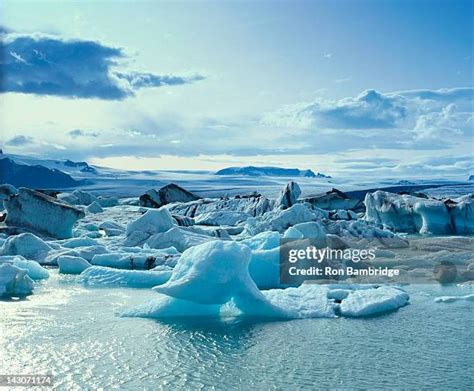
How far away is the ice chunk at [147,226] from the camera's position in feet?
51.4

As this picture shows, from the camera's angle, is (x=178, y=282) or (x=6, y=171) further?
(x=6, y=171)

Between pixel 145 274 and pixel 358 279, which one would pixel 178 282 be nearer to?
pixel 145 274

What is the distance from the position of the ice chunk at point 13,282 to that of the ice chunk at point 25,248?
339cm

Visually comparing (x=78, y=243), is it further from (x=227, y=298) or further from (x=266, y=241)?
(x=227, y=298)

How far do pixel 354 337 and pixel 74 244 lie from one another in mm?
9738

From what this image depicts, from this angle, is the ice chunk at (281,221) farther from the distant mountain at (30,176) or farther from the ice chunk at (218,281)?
the distant mountain at (30,176)

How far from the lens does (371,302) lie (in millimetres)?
8805

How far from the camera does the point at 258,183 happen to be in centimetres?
7581

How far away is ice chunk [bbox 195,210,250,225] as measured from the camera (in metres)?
24.6

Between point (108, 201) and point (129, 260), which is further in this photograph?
point (108, 201)

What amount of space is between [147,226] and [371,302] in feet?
27.8

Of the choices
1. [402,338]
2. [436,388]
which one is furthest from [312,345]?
[436,388]

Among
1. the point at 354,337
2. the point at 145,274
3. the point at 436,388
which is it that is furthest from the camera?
the point at 145,274

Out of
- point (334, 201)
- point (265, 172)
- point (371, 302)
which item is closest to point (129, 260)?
point (371, 302)
